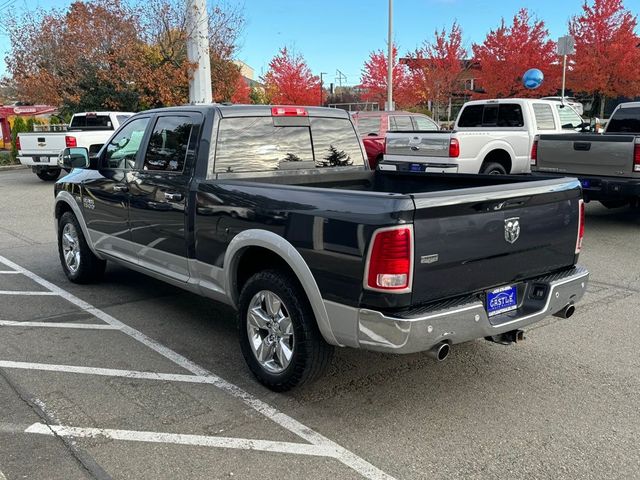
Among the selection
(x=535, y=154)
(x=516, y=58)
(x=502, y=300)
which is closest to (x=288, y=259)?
(x=502, y=300)

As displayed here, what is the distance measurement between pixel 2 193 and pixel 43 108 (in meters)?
17.0

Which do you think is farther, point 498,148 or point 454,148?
point 498,148

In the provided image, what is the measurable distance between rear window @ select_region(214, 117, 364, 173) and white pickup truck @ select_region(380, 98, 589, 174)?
19.0 feet

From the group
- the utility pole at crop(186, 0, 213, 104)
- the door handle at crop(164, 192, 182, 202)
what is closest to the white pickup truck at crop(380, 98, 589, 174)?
the utility pole at crop(186, 0, 213, 104)

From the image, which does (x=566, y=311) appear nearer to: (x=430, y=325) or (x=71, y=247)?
(x=430, y=325)

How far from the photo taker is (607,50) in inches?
1144

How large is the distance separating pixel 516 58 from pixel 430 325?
99.3 feet

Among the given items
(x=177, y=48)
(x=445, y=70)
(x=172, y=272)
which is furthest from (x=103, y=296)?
(x=445, y=70)

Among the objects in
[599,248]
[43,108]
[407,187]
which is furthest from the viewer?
[43,108]

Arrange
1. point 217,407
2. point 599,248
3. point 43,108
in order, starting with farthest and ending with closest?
point 43,108
point 599,248
point 217,407

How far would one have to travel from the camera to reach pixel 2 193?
615 inches

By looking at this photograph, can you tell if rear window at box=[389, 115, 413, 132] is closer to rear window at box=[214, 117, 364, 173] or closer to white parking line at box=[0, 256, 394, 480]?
rear window at box=[214, 117, 364, 173]

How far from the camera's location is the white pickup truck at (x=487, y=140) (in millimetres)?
11016

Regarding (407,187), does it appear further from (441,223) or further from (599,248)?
(599,248)
